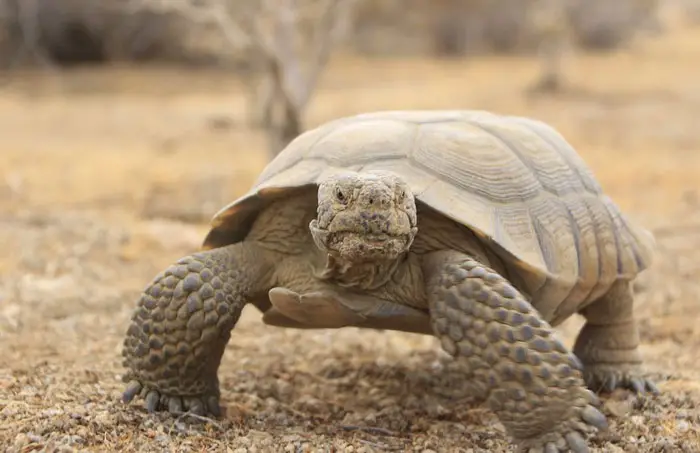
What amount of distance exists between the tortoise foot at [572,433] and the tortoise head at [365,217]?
2.04 ft

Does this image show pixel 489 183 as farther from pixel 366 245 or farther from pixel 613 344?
pixel 613 344

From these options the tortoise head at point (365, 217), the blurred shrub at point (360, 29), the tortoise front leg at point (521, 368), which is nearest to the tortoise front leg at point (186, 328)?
the tortoise head at point (365, 217)

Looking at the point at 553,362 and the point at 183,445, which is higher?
the point at 553,362

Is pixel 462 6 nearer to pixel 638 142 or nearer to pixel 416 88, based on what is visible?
pixel 416 88

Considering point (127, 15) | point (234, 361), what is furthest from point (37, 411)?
point (127, 15)

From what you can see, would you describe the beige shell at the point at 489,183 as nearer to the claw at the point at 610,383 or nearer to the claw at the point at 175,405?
the claw at the point at 610,383

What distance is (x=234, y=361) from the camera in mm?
3545

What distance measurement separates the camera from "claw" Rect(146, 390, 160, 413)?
2.58 meters

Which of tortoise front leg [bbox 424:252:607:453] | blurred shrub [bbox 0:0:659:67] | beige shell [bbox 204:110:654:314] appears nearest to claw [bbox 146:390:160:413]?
beige shell [bbox 204:110:654:314]

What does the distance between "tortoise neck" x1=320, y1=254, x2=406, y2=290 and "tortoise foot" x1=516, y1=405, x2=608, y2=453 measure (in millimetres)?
630

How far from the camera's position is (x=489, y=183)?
8.80 ft

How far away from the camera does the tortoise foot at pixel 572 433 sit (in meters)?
2.23

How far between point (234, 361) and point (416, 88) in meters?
12.2

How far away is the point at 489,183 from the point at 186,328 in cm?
103
